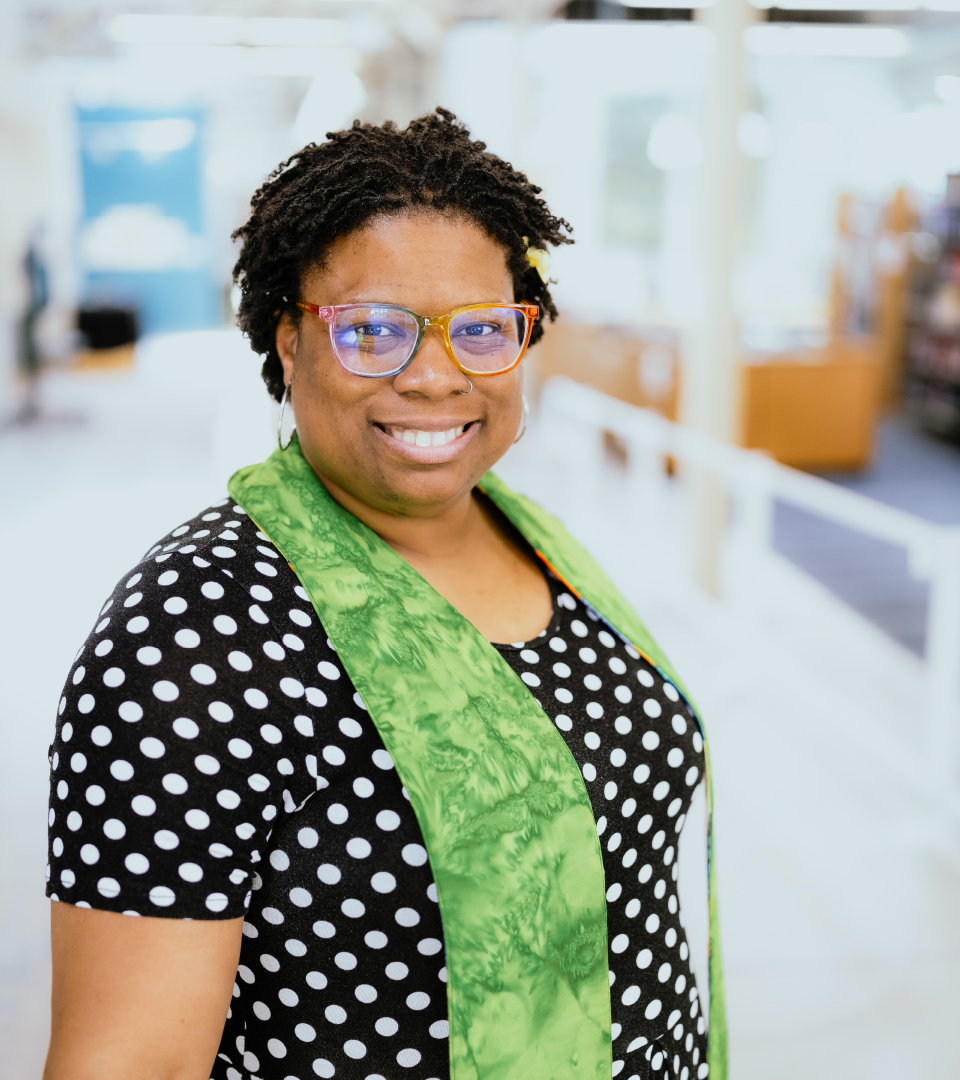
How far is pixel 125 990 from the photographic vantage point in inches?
31.5

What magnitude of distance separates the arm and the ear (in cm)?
53

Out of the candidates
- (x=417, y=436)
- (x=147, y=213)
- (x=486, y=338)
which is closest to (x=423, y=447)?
(x=417, y=436)

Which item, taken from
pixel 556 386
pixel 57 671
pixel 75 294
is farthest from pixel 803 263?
pixel 75 294

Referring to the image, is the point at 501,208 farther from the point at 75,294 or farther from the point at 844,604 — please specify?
the point at 75,294

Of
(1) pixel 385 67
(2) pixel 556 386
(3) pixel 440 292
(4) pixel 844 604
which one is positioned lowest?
(4) pixel 844 604

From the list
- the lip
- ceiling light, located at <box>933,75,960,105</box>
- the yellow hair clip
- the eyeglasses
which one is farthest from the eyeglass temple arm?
ceiling light, located at <box>933,75,960,105</box>

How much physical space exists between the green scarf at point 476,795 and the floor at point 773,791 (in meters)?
1.48

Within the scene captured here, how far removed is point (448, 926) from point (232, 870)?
0.58ft

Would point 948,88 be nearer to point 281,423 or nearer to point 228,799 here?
point 281,423

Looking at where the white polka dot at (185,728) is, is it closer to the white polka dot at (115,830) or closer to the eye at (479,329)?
the white polka dot at (115,830)

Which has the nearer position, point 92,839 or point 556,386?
point 92,839

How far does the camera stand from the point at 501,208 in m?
1.05

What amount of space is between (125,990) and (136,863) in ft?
0.29

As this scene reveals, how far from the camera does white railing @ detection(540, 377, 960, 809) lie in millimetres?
2869
